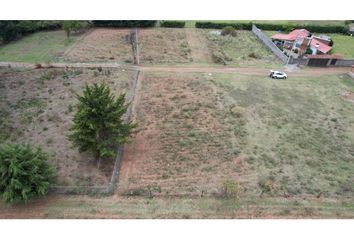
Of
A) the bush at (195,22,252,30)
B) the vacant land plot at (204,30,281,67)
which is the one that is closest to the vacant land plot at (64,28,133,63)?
the vacant land plot at (204,30,281,67)

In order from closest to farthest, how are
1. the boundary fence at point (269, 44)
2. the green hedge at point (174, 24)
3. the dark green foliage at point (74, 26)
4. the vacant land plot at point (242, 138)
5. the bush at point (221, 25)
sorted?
the vacant land plot at point (242, 138), the boundary fence at point (269, 44), the dark green foliage at point (74, 26), the green hedge at point (174, 24), the bush at point (221, 25)

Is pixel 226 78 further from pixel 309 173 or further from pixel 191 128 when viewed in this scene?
pixel 309 173

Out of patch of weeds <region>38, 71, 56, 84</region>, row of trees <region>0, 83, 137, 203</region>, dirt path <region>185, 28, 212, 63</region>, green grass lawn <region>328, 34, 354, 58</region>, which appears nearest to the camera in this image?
row of trees <region>0, 83, 137, 203</region>

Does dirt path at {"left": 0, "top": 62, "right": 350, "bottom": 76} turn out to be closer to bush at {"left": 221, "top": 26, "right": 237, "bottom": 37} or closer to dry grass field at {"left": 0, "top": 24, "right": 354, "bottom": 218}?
dry grass field at {"left": 0, "top": 24, "right": 354, "bottom": 218}

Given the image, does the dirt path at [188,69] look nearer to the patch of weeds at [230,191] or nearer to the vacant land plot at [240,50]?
the vacant land plot at [240,50]

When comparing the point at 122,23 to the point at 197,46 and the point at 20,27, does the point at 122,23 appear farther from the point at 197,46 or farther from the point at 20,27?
the point at 20,27

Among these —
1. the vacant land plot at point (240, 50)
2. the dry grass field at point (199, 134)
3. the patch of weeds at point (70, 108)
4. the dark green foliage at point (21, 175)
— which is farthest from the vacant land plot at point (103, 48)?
the dark green foliage at point (21, 175)
